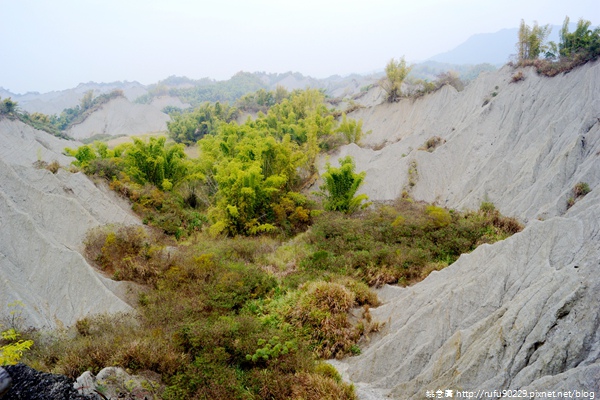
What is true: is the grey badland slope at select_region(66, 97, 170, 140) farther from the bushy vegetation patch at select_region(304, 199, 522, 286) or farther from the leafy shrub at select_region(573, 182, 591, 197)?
the leafy shrub at select_region(573, 182, 591, 197)

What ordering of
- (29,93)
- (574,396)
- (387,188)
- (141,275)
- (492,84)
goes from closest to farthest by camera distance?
1. (574,396)
2. (141,275)
3. (387,188)
4. (492,84)
5. (29,93)

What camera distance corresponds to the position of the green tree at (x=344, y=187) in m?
12.6

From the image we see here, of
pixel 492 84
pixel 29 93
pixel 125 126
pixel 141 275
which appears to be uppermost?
pixel 29 93

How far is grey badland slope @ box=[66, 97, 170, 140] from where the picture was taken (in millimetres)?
46875

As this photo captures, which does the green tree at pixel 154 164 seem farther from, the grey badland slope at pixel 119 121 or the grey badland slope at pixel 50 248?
the grey badland slope at pixel 119 121

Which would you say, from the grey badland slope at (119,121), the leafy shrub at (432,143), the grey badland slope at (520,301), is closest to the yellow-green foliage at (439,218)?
the grey badland slope at (520,301)

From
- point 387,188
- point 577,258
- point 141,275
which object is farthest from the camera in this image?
point 387,188

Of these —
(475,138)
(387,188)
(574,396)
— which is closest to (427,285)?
(574,396)

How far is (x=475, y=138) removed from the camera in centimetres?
1628

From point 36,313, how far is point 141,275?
2029 millimetres

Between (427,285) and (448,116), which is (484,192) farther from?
(448,116)

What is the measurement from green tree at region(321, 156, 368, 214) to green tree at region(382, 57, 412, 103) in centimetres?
1432

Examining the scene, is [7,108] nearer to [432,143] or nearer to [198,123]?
[198,123]

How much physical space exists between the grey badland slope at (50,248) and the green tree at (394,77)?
19.8 meters
